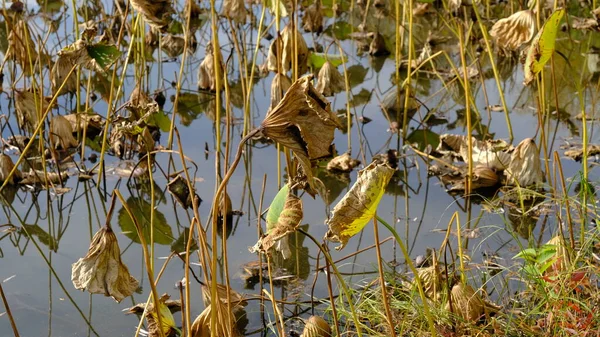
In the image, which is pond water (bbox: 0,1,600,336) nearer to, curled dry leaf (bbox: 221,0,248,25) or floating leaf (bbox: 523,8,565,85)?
floating leaf (bbox: 523,8,565,85)

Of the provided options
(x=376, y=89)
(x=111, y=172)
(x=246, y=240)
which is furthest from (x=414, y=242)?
(x=376, y=89)

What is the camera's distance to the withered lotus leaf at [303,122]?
0.82 meters

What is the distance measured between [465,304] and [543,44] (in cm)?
45

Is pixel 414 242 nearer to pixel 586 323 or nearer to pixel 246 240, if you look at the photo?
pixel 246 240

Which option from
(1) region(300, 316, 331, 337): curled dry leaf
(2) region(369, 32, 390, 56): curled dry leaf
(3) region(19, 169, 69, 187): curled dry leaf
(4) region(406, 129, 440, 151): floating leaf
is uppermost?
(2) region(369, 32, 390, 56): curled dry leaf

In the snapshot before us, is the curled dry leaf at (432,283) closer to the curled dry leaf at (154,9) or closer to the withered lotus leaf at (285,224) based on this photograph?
the withered lotus leaf at (285,224)

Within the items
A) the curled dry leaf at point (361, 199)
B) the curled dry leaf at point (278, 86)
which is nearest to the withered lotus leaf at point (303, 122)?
the curled dry leaf at point (361, 199)

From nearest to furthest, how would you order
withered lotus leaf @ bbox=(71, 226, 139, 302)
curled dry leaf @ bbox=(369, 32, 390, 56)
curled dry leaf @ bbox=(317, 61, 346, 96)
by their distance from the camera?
withered lotus leaf @ bbox=(71, 226, 139, 302) → curled dry leaf @ bbox=(317, 61, 346, 96) → curled dry leaf @ bbox=(369, 32, 390, 56)

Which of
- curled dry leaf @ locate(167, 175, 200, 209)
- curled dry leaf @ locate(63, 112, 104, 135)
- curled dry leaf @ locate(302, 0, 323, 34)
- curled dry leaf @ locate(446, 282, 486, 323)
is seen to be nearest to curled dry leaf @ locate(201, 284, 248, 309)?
curled dry leaf @ locate(167, 175, 200, 209)

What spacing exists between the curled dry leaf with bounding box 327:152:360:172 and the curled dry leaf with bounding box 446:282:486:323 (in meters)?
0.90

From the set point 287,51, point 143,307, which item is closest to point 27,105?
point 287,51

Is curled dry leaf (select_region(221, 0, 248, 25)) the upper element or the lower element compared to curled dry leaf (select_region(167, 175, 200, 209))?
upper

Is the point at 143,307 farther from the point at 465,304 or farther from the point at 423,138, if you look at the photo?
the point at 423,138

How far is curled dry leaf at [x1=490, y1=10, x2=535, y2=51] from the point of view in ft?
5.27
